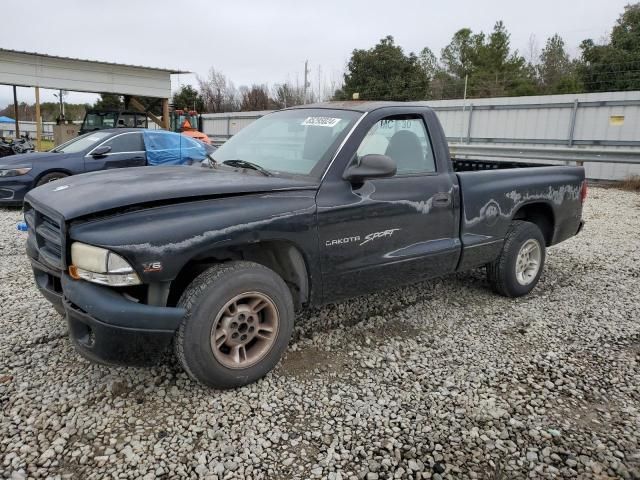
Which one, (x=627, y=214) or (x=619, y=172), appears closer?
(x=627, y=214)

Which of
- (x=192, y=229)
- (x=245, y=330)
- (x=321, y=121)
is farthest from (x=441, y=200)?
(x=192, y=229)

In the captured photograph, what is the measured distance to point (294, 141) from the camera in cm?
→ 373

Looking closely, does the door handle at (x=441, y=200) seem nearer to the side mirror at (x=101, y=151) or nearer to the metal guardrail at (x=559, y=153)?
the metal guardrail at (x=559, y=153)

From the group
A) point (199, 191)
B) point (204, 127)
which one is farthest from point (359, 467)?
point (204, 127)

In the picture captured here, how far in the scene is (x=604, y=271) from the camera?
19.1 ft

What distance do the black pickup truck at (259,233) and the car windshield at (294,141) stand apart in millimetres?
13

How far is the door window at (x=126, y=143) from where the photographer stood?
9266 millimetres

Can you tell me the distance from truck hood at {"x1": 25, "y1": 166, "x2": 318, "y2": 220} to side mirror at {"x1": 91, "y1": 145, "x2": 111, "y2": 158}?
19.9 feet

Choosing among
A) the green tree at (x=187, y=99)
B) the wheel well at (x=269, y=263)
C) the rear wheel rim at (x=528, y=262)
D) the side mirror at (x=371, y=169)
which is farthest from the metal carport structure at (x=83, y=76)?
the green tree at (x=187, y=99)

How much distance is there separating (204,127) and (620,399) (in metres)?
27.1

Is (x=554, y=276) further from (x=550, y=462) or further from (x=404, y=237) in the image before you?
(x=550, y=462)

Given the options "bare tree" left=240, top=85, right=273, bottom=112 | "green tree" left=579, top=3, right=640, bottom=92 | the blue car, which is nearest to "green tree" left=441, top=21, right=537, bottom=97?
"green tree" left=579, top=3, right=640, bottom=92

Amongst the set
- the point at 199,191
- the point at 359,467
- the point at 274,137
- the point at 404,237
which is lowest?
the point at 359,467

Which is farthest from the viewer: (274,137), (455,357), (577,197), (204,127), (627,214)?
(204,127)
